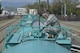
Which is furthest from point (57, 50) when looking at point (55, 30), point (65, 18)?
point (65, 18)

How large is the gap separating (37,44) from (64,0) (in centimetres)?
10165

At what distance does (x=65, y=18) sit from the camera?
82.6 m

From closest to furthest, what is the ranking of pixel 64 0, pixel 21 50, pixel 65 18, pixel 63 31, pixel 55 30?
pixel 21 50, pixel 55 30, pixel 63 31, pixel 65 18, pixel 64 0

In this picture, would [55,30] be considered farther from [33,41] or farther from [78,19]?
[78,19]

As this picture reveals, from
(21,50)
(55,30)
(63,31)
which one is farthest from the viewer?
(63,31)

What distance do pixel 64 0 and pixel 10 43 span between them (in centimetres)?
10063

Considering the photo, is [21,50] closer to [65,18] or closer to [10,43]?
[10,43]

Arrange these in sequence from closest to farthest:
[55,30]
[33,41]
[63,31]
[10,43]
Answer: [33,41] < [10,43] < [55,30] < [63,31]

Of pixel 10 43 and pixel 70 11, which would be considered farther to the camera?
pixel 70 11

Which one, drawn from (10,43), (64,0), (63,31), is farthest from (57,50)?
(64,0)

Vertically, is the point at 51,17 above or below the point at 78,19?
above

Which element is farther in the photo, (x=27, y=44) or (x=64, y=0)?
(x=64, y=0)

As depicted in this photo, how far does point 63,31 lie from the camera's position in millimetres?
6891

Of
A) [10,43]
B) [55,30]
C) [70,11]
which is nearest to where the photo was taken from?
[10,43]
